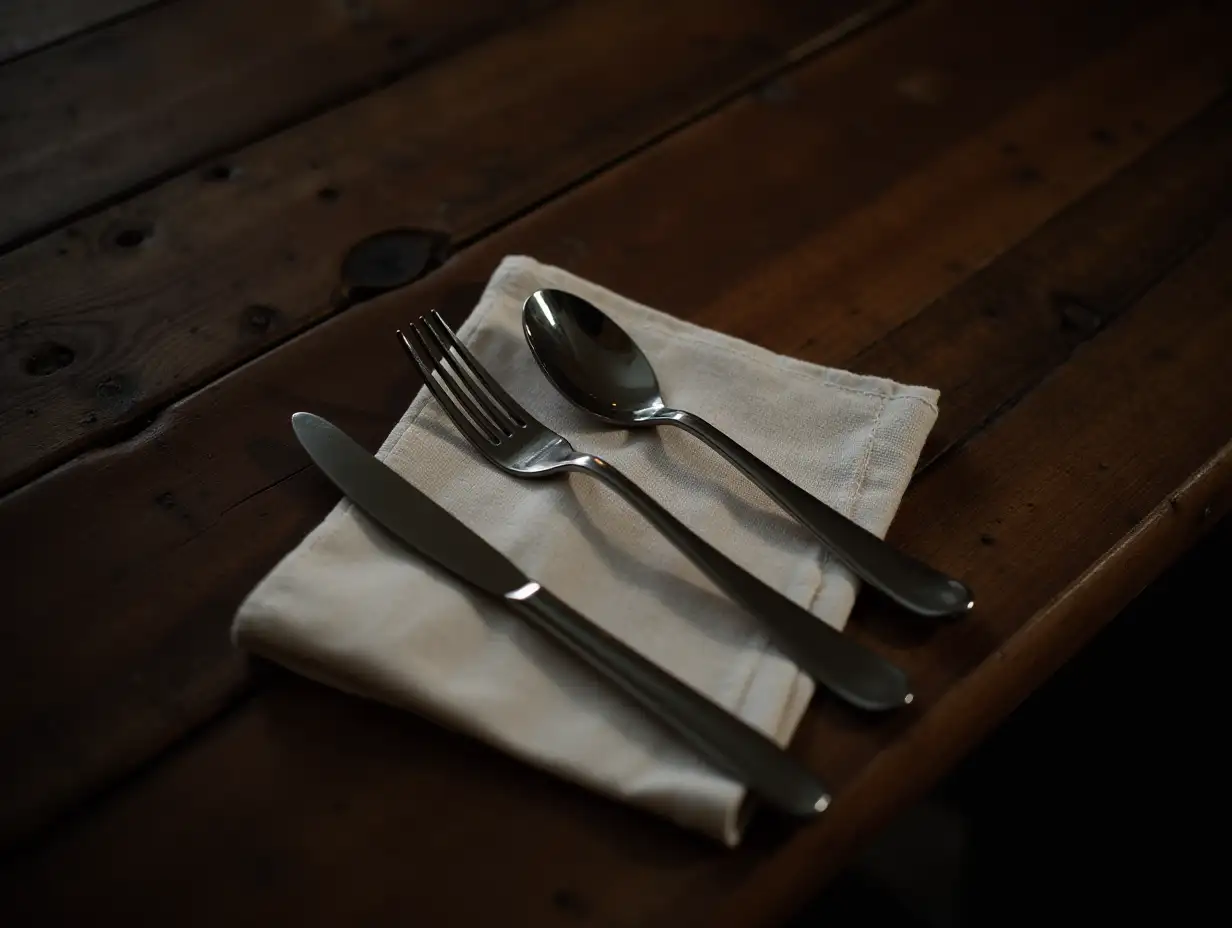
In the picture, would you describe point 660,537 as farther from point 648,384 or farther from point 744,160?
point 744,160

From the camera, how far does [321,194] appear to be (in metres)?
0.77

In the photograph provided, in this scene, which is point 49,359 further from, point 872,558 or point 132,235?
point 872,558

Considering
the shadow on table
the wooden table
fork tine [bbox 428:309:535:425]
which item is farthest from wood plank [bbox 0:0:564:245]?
the shadow on table

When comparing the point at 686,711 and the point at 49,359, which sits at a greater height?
the point at 49,359

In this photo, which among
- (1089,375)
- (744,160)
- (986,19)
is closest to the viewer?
Answer: (1089,375)

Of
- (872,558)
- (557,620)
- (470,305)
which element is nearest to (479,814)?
(557,620)

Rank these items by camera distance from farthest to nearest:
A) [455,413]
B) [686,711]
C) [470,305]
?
[470,305]
[455,413]
[686,711]

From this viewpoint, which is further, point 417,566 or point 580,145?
point 580,145

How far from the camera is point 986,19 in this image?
926 millimetres

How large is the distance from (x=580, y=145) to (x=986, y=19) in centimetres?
38

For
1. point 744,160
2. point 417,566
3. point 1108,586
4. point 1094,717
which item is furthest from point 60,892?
point 1094,717

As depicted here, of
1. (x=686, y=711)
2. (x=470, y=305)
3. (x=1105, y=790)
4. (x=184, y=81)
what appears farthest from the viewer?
(x=1105, y=790)

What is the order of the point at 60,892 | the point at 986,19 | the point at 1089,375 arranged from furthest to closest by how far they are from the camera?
the point at 986,19
the point at 1089,375
the point at 60,892

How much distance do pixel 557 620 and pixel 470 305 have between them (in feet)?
0.88
